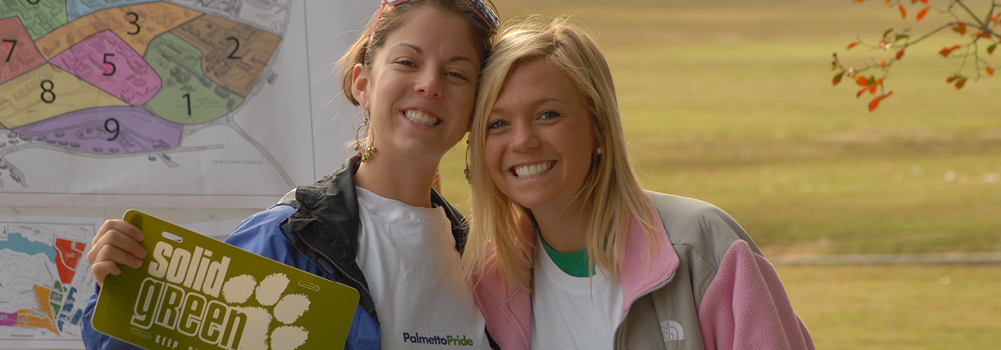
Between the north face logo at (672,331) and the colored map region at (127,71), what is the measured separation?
1.20 m

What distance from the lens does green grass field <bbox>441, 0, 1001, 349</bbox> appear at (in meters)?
7.49

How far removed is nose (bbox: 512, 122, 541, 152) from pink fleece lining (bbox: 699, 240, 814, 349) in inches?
19.7

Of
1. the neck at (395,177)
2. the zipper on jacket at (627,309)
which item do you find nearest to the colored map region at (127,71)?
the neck at (395,177)

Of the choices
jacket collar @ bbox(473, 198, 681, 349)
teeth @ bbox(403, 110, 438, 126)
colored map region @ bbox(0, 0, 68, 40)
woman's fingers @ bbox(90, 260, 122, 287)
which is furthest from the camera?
colored map region @ bbox(0, 0, 68, 40)

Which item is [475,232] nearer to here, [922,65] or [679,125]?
[679,125]

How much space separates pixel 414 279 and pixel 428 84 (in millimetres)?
448

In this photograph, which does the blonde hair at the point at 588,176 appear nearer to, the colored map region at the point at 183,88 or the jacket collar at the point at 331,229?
the jacket collar at the point at 331,229

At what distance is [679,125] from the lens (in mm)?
18141

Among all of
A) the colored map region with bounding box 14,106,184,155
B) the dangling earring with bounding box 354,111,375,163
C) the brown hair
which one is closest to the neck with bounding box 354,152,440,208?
the dangling earring with bounding box 354,111,375,163

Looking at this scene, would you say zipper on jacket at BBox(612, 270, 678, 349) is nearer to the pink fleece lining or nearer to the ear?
the pink fleece lining

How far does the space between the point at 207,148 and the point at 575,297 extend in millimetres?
1079

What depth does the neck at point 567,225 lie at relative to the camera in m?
2.09

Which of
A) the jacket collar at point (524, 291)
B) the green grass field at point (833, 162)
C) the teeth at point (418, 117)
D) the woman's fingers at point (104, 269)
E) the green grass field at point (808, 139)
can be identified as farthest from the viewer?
the green grass field at point (808, 139)

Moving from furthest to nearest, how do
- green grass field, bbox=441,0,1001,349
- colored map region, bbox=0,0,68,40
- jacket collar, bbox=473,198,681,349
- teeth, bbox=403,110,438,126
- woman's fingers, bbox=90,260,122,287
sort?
green grass field, bbox=441,0,1001,349, colored map region, bbox=0,0,68,40, teeth, bbox=403,110,438,126, jacket collar, bbox=473,198,681,349, woman's fingers, bbox=90,260,122,287
